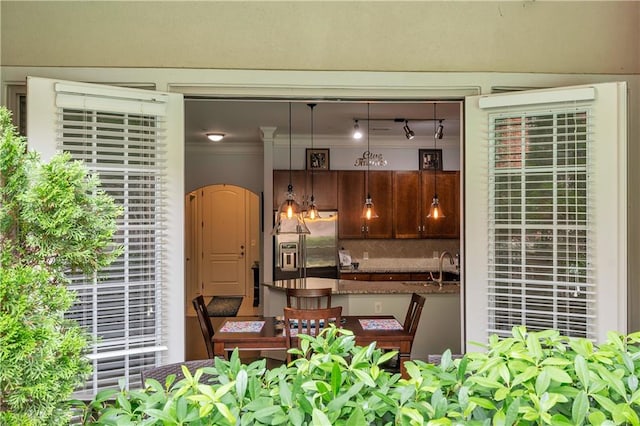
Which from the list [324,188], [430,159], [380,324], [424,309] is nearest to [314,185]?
[324,188]

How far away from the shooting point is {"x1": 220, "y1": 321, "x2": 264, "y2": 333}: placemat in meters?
3.60

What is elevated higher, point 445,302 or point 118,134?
point 118,134

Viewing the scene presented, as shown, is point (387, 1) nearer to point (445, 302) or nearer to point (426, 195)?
point (445, 302)

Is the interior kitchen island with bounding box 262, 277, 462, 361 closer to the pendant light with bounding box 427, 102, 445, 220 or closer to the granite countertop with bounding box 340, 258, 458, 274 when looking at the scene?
the pendant light with bounding box 427, 102, 445, 220

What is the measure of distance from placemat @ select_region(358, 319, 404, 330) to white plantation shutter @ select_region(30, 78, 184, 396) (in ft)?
5.63

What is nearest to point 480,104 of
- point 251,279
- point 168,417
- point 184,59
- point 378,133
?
point 184,59

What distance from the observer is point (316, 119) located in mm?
6152

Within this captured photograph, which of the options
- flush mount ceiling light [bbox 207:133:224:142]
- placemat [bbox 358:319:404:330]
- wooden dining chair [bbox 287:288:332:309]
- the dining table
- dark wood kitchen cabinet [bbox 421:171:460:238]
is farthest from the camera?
dark wood kitchen cabinet [bbox 421:171:460:238]

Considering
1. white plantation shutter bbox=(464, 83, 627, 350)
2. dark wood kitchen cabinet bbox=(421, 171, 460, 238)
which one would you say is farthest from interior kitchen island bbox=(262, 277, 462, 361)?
dark wood kitchen cabinet bbox=(421, 171, 460, 238)

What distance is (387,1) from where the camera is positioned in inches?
104

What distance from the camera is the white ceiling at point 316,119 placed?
543 cm

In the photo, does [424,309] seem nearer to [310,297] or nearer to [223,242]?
[310,297]

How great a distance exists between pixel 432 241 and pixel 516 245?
17.0ft

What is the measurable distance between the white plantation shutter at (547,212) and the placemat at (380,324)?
1.07m
